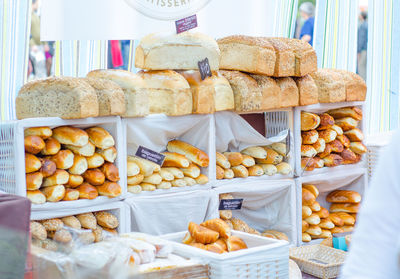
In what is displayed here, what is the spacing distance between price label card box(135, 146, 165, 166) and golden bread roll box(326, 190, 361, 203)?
1388mm

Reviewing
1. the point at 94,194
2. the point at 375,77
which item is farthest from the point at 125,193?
the point at 375,77

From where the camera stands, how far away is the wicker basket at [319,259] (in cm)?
293

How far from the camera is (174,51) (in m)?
2.93

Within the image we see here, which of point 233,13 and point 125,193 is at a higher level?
point 233,13

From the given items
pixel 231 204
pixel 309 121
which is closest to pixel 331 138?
pixel 309 121

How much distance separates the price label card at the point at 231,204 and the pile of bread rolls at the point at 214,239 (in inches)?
21.5

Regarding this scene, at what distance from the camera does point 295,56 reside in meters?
3.25

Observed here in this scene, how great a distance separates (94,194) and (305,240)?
139 centimetres

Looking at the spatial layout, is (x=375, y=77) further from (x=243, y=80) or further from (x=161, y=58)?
(x=161, y=58)

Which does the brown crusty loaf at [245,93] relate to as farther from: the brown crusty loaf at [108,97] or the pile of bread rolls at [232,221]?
the brown crusty loaf at [108,97]

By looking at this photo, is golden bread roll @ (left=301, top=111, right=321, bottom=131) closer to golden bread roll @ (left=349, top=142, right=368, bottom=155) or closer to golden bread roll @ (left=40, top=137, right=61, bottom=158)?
golden bread roll @ (left=349, top=142, right=368, bottom=155)

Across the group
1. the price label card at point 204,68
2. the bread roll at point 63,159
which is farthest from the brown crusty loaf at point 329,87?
the bread roll at point 63,159

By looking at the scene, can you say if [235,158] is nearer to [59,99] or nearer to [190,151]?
[190,151]

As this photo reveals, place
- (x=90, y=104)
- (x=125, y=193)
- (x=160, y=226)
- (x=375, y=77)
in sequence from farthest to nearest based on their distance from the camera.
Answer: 1. (x=375, y=77)
2. (x=160, y=226)
3. (x=125, y=193)
4. (x=90, y=104)
